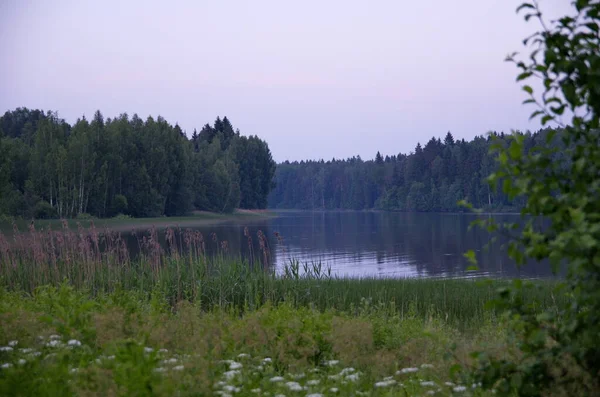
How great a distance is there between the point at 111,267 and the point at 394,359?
38.5 feet

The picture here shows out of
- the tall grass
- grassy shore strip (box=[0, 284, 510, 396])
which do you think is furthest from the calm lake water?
grassy shore strip (box=[0, 284, 510, 396])

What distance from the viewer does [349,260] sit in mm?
38062

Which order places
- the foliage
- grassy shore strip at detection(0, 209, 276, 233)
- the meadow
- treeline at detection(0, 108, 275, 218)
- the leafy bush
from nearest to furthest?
1. the foliage
2. the meadow
3. grassy shore strip at detection(0, 209, 276, 233)
4. the leafy bush
5. treeline at detection(0, 108, 275, 218)

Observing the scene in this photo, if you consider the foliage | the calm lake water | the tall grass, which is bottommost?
the calm lake water

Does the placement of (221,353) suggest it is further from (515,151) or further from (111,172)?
→ (111,172)

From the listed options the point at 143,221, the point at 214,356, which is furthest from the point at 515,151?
the point at 143,221

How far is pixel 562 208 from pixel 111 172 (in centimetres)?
7068

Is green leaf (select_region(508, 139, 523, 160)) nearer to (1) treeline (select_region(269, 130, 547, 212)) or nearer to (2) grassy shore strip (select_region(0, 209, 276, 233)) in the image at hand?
(2) grassy shore strip (select_region(0, 209, 276, 233))

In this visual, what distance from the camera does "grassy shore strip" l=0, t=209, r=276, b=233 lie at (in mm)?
50984

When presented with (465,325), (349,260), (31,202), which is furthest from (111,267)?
(31,202)

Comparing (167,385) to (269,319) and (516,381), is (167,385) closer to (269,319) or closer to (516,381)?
(516,381)

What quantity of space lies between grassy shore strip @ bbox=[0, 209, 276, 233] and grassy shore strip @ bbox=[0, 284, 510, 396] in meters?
31.4

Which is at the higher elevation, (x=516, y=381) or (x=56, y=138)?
(x=56, y=138)

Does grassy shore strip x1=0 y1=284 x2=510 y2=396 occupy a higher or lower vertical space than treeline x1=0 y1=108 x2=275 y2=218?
lower
